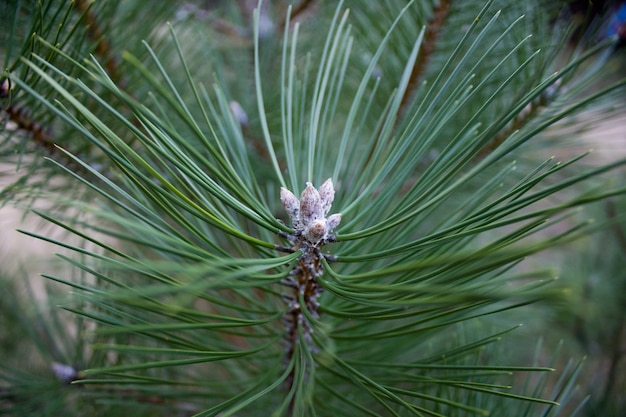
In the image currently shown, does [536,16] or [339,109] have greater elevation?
[339,109]

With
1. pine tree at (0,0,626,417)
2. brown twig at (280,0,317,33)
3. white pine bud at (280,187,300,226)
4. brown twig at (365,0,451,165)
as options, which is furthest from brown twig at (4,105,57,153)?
brown twig at (280,0,317,33)

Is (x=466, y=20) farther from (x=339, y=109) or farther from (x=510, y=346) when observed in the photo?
(x=510, y=346)

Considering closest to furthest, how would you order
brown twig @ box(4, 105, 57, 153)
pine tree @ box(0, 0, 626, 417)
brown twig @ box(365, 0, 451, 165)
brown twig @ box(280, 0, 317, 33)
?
pine tree @ box(0, 0, 626, 417)
brown twig @ box(4, 105, 57, 153)
brown twig @ box(365, 0, 451, 165)
brown twig @ box(280, 0, 317, 33)

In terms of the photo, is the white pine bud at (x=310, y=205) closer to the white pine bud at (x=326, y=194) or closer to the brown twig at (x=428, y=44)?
the white pine bud at (x=326, y=194)

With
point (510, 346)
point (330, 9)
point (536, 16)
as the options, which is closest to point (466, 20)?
point (536, 16)

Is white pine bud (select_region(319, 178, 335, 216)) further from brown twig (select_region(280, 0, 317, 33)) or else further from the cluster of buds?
brown twig (select_region(280, 0, 317, 33))

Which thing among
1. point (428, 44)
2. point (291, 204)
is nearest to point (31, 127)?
point (291, 204)

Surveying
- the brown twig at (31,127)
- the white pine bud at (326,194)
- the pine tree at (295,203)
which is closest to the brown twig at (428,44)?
the pine tree at (295,203)

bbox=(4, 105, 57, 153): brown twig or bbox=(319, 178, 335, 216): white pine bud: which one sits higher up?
bbox=(4, 105, 57, 153): brown twig
